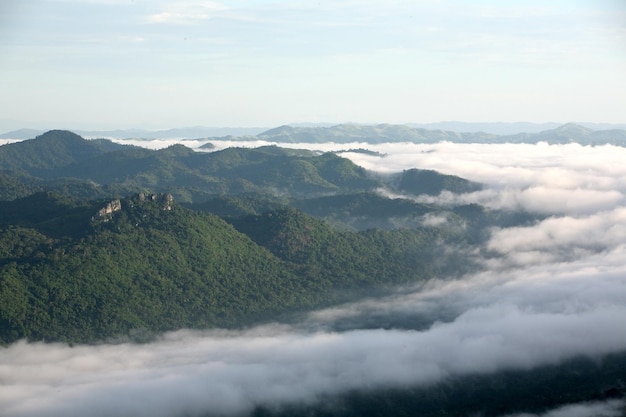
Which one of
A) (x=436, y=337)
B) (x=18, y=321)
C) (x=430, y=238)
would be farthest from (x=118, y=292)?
(x=430, y=238)

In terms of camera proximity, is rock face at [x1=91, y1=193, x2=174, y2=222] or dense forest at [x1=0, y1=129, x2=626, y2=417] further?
rock face at [x1=91, y1=193, x2=174, y2=222]

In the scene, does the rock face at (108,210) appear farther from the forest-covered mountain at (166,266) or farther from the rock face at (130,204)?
the forest-covered mountain at (166,266)

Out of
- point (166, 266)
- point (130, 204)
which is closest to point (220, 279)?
point (166, 266)

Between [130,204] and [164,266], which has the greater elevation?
Result: [130,204]

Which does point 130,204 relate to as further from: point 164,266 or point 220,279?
point 220,279

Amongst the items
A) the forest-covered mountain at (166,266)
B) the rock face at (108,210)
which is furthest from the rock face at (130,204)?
the forest-covered mountain at (166,266)

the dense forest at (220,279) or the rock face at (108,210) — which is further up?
the rock face at (108,210)

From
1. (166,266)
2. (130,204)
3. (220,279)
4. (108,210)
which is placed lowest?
(220,279)

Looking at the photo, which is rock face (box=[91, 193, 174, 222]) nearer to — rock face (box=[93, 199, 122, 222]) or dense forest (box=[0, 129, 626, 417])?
rock face (box=[93, 199, 122, 222])

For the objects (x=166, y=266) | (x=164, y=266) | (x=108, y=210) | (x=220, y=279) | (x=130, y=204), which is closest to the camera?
(x=164, y=266)

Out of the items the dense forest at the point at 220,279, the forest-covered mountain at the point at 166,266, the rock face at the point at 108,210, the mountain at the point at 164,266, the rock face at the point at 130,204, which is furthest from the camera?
the rock face at the point at 130,204

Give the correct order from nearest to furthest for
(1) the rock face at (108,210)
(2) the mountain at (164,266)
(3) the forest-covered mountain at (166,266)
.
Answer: (2) the mountain at (164,266) < (3) the forest-covered mountain at (166,266) < (1) the rock face at (108,210)

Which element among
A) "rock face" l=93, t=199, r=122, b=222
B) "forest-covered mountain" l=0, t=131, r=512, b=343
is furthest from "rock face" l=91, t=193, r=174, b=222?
"forest-covered mountain" l=0, t=131, r=512, b=343
